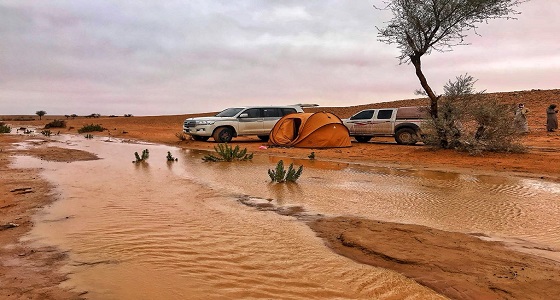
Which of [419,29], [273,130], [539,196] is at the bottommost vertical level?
[539,196]

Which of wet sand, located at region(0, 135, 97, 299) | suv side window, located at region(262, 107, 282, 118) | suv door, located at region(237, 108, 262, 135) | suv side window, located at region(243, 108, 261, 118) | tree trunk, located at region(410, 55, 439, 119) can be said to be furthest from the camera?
suv side window, located at region(262, 107, 282, 118)

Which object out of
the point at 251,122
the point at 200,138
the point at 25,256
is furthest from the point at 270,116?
the point at 25,256

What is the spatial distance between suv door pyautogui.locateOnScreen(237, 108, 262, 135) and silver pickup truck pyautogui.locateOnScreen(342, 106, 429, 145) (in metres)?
4.44

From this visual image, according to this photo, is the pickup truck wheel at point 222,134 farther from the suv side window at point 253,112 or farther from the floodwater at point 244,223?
the floodwater at point 244,223

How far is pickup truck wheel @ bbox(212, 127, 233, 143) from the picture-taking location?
19.4 meters

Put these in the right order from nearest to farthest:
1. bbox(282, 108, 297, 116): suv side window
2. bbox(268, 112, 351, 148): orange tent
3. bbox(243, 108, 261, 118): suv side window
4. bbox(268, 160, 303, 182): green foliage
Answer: bbox(268, 160, 303, 182): green foliage
bbox(268, 112, 351, 148): orange tent
bbox(243, 108, 261, 118): suv side window
bbox(282, 108, 297, 116): suv side window

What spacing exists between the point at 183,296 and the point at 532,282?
110 inches

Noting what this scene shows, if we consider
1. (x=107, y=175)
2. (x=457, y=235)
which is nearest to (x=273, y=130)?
(x=107, y=175)

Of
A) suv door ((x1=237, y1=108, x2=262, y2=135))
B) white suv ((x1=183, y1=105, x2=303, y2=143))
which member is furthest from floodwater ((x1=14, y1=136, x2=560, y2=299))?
suv door ((x1=237, y1=108, x2=262, y2=135))

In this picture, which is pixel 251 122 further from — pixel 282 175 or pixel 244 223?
pixel 244 223

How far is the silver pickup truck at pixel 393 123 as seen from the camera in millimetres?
17094

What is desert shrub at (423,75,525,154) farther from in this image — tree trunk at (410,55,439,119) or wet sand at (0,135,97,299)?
wet sand at (0,135,97,299)

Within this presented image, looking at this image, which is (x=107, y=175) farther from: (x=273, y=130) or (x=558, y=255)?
(x=273, y=130)

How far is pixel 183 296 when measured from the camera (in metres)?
3.09
